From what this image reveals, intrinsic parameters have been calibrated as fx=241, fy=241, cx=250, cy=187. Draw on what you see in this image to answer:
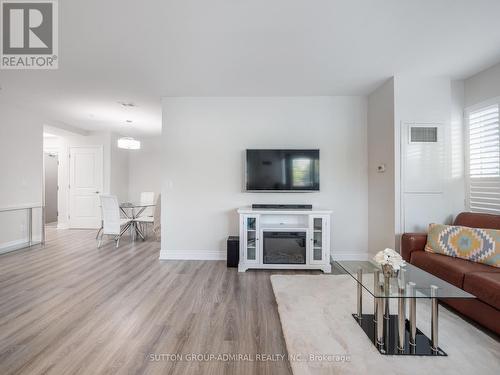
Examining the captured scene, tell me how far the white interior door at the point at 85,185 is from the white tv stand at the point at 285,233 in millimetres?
4785

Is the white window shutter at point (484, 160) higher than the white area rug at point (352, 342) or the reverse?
higher

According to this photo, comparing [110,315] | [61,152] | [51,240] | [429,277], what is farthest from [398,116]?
[61,152]

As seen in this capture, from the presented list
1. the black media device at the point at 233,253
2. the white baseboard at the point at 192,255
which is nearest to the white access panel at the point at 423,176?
the black media device at the point at 233,253

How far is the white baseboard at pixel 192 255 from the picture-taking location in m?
3.85

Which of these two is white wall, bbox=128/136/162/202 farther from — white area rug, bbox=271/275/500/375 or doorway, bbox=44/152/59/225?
white area rug, bbox=271/275/500/375

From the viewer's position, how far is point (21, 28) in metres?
2.23

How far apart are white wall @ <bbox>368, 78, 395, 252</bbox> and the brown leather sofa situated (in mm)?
443

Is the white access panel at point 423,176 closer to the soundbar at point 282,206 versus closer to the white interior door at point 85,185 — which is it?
the soundbar at point 282,206

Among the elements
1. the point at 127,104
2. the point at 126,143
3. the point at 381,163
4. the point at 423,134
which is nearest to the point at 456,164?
the point at 423,134

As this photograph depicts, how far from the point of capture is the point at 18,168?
4.30m

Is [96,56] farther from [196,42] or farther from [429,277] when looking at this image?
[429,277]

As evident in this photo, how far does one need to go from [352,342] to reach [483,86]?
11.3ft

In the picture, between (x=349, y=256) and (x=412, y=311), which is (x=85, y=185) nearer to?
(x=349, y=256)

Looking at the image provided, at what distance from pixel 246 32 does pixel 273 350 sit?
2691 mm
